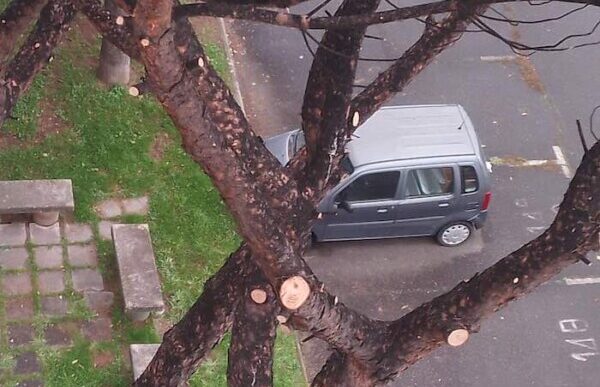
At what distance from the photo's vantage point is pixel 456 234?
1037 centimetres

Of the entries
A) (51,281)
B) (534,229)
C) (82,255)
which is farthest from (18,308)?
(534,229)

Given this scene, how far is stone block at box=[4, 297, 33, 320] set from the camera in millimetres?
8562

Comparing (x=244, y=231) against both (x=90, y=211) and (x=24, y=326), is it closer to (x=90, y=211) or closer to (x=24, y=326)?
(x=24, y=326)

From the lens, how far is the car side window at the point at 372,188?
31.6 ft

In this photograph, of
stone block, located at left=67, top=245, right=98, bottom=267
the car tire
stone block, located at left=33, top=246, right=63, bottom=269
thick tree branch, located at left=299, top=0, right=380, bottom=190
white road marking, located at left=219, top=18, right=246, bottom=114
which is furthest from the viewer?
white road marking, located at left=219, top=18, right=246, bottom=114

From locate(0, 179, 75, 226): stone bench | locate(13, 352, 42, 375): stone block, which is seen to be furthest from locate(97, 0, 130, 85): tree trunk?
locate(13, 352, 42, 375): stone block

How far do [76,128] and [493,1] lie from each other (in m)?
7.39

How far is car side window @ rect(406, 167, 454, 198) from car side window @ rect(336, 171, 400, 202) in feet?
0.56

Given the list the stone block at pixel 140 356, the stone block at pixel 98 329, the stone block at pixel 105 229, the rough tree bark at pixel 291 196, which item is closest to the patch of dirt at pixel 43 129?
the stone block at pixel 105 229

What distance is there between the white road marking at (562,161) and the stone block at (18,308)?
670cm

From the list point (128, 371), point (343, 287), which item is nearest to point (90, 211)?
point (128, 371)

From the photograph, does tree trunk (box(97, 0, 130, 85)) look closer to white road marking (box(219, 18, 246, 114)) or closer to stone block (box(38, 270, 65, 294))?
white road marking (box(219, 18, 246, 114))

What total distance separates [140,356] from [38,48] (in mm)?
3059

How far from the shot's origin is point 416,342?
503cm
